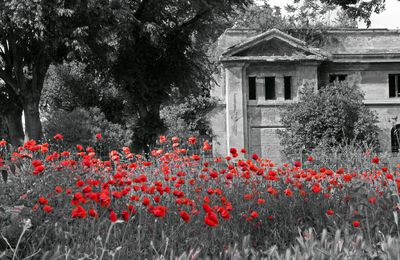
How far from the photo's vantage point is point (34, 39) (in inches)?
791

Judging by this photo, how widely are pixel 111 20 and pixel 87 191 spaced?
675 inches

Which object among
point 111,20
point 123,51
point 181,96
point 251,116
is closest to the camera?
point 111,20

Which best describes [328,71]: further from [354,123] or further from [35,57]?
[35,57]

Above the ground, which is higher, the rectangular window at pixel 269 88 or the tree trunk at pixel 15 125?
the rectangular window at pixel 269 88

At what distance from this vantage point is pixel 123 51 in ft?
71.6

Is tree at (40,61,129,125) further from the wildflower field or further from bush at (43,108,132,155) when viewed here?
the wildflower field

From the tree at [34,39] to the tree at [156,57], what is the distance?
7.59 feet

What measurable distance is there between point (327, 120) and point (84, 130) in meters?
11.5

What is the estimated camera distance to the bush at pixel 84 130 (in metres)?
19.8

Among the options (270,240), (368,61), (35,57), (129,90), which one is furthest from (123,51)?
(270,240)

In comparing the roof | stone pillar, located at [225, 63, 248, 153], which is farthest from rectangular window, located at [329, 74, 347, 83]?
stone pillar, located at [225, 63, 248, 153]

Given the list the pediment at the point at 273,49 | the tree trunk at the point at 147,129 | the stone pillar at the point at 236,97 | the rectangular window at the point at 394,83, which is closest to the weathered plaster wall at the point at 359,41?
the rectangular window at the point at 394,83

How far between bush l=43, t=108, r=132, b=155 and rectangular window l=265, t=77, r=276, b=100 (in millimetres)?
9612

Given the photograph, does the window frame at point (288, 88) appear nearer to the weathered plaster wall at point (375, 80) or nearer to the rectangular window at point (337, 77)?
the weathered plaster wall at point (375, 80)
